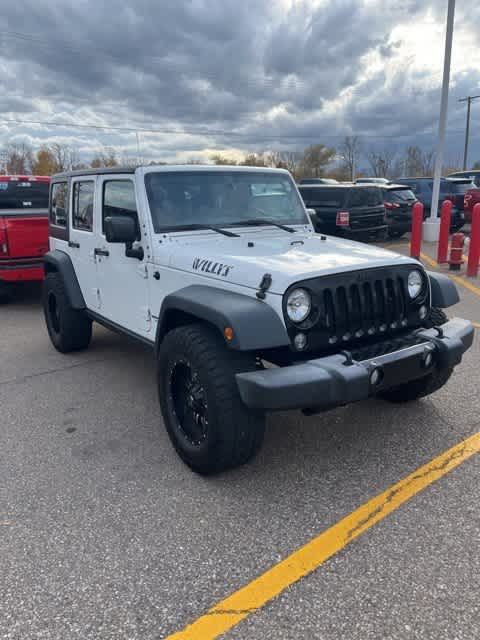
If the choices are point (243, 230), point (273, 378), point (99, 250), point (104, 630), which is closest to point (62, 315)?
point (99, 250)

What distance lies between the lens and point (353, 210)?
38.3 feet

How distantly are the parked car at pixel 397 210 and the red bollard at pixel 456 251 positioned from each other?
4429 mm

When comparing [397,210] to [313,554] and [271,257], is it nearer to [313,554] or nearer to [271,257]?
[271,257]

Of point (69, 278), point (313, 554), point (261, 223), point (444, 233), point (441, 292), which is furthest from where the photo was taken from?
point (444, 233)

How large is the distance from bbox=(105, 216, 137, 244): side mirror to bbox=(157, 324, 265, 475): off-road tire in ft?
3.01

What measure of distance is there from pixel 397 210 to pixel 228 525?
1264 centimetres

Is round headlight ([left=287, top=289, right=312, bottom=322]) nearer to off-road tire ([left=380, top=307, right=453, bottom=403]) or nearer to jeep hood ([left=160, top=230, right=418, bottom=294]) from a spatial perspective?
jeep hood ([left=160, top=230, right=418, bottom=294])

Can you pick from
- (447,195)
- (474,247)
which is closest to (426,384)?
(474,247)

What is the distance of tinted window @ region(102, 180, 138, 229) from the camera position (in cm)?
394

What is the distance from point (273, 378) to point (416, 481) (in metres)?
1.17

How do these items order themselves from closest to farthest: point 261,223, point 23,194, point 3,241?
point 261,223
point 3,241
point 23,194

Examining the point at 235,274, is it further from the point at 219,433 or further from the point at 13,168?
the point at 13,168

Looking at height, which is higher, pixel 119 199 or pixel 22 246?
pixel 119 199

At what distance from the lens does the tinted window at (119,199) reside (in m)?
3.94
